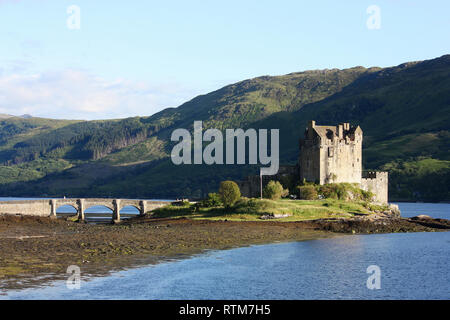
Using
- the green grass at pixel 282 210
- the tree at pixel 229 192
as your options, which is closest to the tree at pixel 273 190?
the green grass at pixel 282 210

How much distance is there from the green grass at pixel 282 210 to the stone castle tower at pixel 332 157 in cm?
791

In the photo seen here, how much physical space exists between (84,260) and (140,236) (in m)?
22.8

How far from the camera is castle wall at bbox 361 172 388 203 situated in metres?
123

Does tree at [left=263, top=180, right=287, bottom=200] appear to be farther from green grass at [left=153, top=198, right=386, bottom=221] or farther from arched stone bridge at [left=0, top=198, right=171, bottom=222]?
arched stone bridge at [left=0, top=198, right=171, bottom=222]

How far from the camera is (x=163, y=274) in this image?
5497 cm

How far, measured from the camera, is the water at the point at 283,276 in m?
48.0

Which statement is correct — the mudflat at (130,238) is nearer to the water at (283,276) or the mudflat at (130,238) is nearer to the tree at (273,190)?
the water at (283,276)

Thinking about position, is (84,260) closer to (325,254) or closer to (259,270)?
(259,270)

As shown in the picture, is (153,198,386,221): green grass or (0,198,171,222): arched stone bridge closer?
(153,198,386,221): green grass

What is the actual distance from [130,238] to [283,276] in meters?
28.7

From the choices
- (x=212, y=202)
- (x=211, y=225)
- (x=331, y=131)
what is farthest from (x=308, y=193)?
(x=211, y=225)

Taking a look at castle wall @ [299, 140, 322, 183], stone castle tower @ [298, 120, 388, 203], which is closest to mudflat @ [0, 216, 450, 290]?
stone castle tower @ [298, 120, 388, 203]

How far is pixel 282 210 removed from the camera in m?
101
